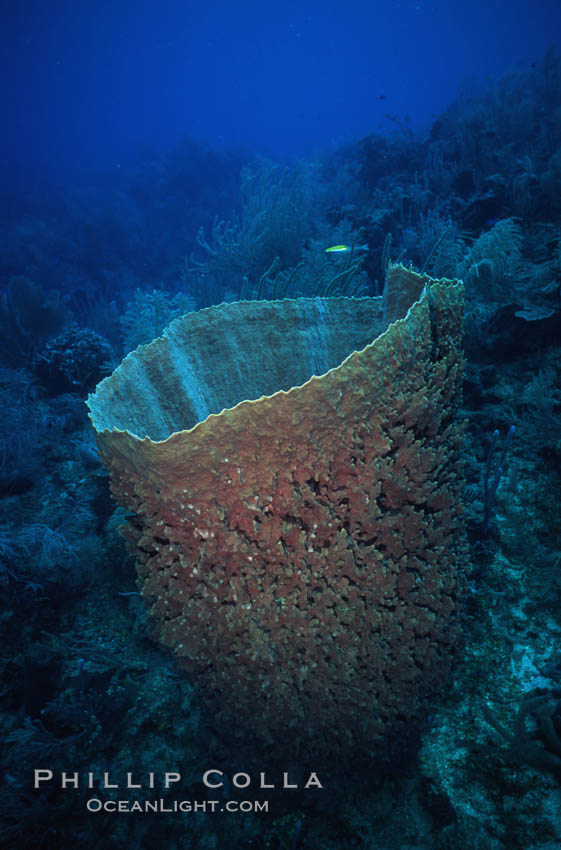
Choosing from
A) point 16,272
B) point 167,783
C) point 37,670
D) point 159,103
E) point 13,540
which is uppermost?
point 159,103

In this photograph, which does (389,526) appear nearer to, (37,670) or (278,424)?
(278,424)

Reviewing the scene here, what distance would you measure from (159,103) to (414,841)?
148240 millimetres

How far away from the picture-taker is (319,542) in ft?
5.25

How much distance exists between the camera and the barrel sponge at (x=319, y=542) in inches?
56.1

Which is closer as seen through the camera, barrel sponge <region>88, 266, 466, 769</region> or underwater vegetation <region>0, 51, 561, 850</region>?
barrel sponge <region>88, 266, 466, 769</region>

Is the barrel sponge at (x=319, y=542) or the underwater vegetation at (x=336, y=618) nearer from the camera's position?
Answer: the barrel sponge at (x=319, y=542)

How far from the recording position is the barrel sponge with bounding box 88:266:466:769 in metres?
1.42

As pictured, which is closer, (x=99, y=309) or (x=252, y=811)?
(x=252, y=811)

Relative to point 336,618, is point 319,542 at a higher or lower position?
higher

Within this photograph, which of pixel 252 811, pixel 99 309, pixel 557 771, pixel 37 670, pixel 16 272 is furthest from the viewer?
pixel 16 272

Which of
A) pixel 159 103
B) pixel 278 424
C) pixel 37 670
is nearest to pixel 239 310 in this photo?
pixel 278 424

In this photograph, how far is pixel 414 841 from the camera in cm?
183

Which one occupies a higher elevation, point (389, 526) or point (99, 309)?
point (99, 309)

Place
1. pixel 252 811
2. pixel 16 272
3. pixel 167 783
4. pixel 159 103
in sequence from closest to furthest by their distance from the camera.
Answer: pixel 252 811 → pixel 167 783 → pixel 16 272 → pixel 159 103
